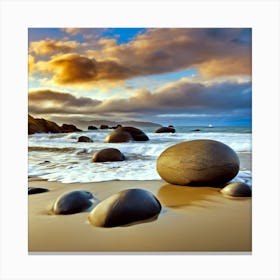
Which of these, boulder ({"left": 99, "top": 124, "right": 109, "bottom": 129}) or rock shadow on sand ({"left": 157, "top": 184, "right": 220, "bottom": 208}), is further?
boulder ({"left": 99, "top": 124, "right": 109, "bottom": 129})

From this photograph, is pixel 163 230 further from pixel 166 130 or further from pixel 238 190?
pixel 166 130

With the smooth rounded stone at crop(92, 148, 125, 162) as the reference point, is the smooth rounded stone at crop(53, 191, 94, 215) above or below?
below

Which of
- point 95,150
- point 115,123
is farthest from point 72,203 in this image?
point 115,123

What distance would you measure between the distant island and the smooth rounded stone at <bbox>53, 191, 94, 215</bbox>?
1.82 ft

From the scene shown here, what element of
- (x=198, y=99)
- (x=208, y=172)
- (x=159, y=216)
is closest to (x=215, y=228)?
(x=159, y=216)

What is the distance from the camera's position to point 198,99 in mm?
2572

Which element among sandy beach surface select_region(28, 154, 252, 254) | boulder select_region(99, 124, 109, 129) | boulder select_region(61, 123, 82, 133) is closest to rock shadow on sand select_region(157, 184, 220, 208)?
sandy beach surface select_region(28, 154, 252, 254)

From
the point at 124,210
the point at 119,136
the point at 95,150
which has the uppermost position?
the point at 119,136

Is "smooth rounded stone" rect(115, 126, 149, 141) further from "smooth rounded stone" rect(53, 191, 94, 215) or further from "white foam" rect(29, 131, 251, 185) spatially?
"smooth rounded stone" rect(53, 191, 94, 215)

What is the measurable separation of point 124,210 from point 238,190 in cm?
85

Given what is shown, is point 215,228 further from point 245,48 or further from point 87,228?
point 245,48

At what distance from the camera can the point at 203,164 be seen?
2.52 metres

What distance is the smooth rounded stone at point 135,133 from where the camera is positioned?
8.60 feet

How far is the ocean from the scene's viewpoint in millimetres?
2502
